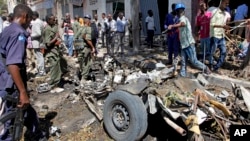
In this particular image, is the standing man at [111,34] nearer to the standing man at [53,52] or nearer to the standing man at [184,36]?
the standing man at [53,52]

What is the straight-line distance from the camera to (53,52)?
24.5ft

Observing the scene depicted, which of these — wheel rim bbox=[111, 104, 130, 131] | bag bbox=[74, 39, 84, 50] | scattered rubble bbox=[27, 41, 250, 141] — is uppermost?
bag bbox=[74, 39, 84, 50]

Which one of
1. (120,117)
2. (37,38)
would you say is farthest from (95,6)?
(120,117)

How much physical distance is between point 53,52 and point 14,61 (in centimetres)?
406

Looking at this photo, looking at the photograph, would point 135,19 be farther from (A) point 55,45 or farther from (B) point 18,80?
(B) point 18,80

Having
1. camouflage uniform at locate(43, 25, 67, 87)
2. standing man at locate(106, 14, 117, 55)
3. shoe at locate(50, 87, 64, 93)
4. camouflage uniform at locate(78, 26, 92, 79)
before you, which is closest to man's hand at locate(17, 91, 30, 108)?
shoe at locate(50, 87, 64, 93)

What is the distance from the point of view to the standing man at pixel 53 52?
24.1 ft

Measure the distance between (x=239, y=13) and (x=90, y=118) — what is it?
6730mm

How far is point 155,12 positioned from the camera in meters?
15.7

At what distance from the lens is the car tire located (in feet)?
13.6

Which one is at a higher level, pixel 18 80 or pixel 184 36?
pixel 184 36

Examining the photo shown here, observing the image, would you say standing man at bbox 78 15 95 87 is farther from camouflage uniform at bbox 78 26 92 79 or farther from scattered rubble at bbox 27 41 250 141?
scattered rubble at bbox 27 41 250 141

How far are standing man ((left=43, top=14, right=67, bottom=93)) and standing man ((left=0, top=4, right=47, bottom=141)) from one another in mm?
3519

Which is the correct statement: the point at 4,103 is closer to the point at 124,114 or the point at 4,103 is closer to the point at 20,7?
the point at 20,7
